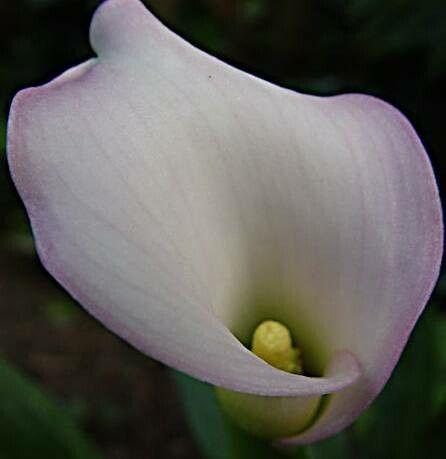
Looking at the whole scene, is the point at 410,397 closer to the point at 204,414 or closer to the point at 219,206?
the point at 204,414

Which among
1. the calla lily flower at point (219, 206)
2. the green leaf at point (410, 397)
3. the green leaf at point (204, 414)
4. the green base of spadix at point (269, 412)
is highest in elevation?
the calla lily flower at point (219, 206)

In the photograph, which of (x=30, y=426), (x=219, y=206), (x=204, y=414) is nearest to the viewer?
(x=219, y=206)

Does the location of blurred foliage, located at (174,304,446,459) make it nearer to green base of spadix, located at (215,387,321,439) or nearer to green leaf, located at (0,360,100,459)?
green leaf, located at (0,360,100,459)

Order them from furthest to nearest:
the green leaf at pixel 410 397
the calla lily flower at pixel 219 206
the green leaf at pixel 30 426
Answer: the green leaf at pixel 410 397
the green leaf at pixel 30 426
the calla lily flower at pixel 219 206

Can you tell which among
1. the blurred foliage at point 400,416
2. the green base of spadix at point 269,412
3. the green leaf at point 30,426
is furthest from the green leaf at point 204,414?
the green base of spadix at point 269,412

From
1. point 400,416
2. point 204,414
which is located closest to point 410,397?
point 400,416

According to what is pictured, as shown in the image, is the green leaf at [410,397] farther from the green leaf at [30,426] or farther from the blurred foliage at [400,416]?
the green leaf at [30,426]

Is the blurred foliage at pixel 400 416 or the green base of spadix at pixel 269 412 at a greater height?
the green base of spadix at pixel 269 412
